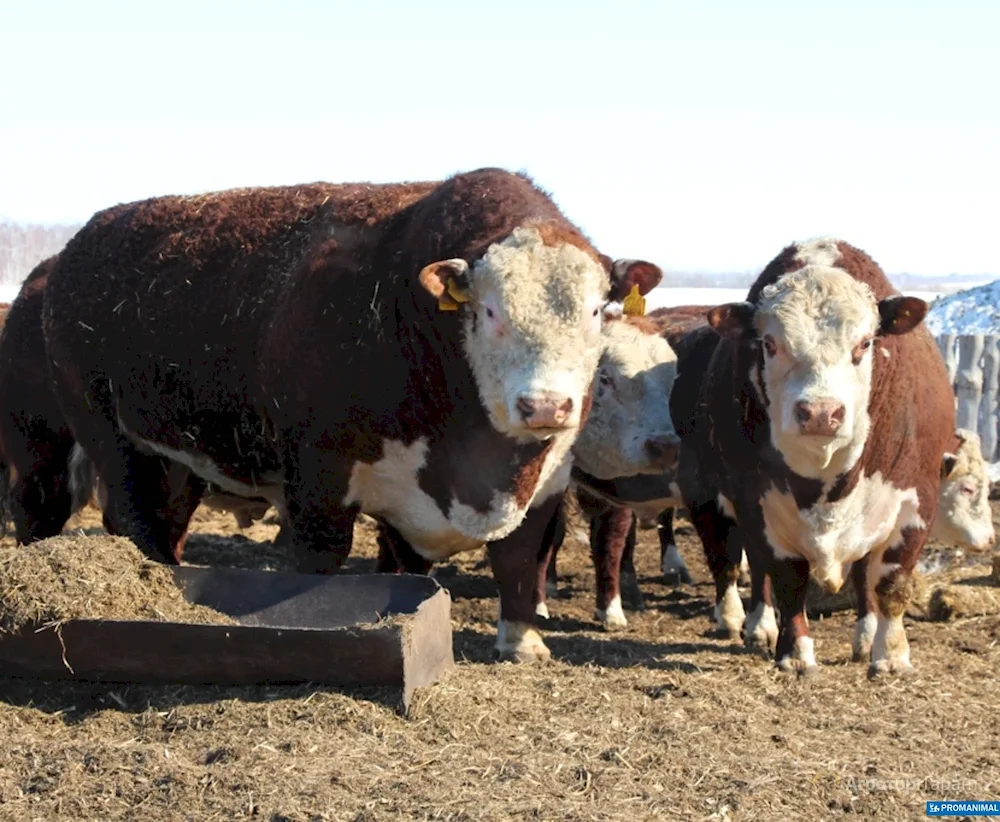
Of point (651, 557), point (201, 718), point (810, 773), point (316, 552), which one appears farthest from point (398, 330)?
point (651, 557)

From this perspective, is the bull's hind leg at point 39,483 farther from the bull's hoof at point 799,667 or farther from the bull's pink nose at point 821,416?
the bull's pink nose at point 821,416

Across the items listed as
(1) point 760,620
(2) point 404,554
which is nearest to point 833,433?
(1) point 760,620

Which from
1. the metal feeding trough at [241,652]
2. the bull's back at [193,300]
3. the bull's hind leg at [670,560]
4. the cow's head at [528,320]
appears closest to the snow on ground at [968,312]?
the bull's hind leg at [670,560]

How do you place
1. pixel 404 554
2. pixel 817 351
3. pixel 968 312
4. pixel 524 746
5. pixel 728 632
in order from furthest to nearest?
pixel 968 312
pixel 728 632
pixel 404 554
pixel 817 351
pixel 524 746

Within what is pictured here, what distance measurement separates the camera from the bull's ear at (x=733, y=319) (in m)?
7.00

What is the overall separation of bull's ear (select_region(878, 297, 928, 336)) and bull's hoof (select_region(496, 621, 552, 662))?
7.92 ft

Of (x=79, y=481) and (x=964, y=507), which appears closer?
Result: (x=79, y=481)

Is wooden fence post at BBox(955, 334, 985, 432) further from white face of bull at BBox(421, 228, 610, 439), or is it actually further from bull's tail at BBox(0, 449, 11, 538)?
bull's tail at BBox(0, 449, 11, 538)

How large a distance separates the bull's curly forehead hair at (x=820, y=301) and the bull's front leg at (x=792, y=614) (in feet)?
4.52

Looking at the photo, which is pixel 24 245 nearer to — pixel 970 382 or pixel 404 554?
pixel 970 382

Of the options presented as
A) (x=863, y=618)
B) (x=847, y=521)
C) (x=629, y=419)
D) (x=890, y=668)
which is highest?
(x=629, y=419)

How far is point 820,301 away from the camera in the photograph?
6.72 metres

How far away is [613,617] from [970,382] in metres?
Answer: 9.73

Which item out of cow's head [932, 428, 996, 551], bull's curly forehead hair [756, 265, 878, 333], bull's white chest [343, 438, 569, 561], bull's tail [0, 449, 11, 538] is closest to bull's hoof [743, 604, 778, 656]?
bull's white chest [343, 438, 569, 561]
